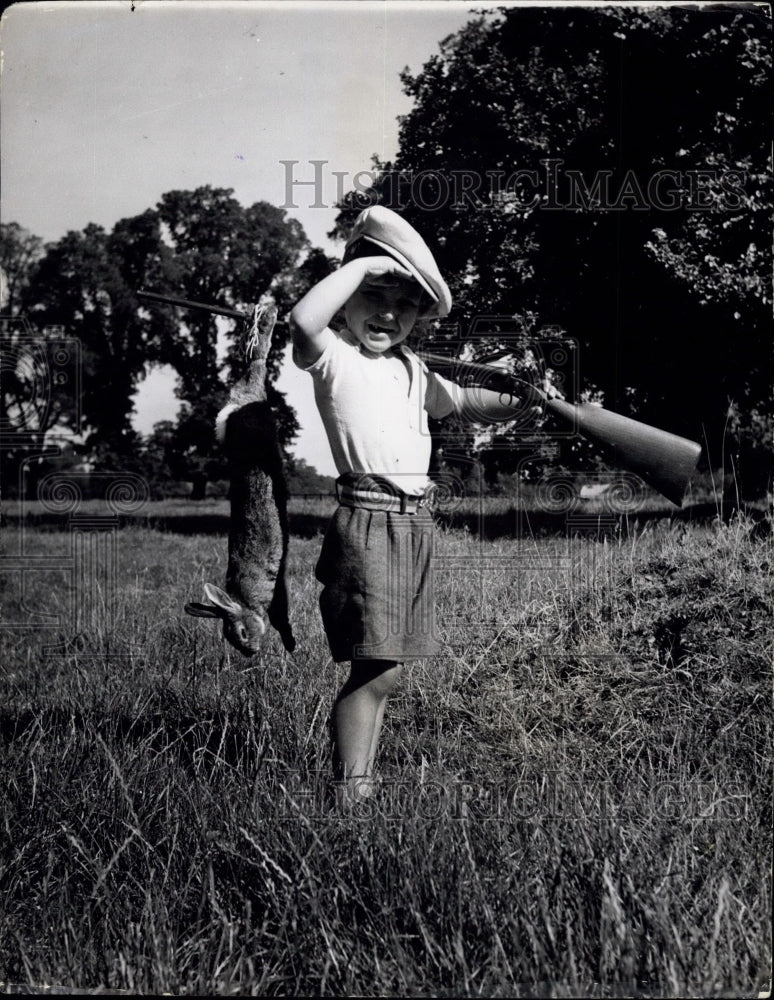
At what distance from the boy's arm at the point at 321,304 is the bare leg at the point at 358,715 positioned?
92 cm

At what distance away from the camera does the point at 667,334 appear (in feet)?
15.3

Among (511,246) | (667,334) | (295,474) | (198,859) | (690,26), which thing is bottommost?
(198,859)

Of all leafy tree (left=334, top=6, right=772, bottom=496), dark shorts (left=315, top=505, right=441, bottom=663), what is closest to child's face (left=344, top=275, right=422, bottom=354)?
dark shorts (left=315, top=505, right=441, bottom=663)

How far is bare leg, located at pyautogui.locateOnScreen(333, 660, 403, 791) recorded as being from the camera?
2.43 metres

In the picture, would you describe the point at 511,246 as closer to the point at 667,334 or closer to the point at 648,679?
the point at 667,334

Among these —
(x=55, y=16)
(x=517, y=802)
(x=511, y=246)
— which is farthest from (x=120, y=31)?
(x=517, y=802)

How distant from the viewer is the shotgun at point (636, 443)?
2502 mm

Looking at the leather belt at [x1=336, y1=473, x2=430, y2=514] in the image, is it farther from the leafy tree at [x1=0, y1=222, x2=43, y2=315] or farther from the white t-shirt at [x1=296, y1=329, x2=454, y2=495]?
the leafy tree at [x1=0, y1=222, x2=43, y2=315]

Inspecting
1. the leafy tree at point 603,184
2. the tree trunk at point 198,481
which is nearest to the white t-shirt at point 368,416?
the leafy tree at point 603,184

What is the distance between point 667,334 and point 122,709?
348 centimetres

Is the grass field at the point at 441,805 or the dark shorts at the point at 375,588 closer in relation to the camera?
the grass field at the point at 441,805

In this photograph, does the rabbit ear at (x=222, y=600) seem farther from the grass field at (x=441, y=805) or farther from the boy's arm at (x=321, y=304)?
the boy's arm at (x=321, y=304)

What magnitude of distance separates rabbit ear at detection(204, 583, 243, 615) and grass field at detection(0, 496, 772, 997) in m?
0.60

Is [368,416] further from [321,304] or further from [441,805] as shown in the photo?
[441,805]
